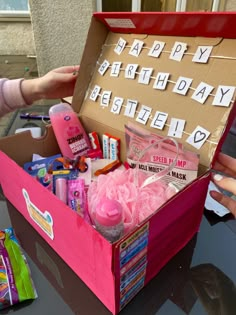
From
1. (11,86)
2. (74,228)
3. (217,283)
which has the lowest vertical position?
(217,283)

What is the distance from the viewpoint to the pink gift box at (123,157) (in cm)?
37

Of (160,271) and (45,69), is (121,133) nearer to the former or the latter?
(160,271)

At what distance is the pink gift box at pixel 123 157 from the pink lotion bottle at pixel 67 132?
0.13 ft

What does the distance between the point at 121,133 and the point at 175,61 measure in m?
0.21

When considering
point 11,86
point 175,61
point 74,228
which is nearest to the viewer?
point 74,228

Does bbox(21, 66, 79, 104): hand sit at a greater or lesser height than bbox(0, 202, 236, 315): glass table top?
greater

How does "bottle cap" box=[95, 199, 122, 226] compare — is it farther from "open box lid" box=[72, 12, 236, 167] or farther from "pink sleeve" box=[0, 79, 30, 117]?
"pink sleeve" box=[0, 79, 30, 117]

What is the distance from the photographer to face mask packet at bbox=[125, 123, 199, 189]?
50cm

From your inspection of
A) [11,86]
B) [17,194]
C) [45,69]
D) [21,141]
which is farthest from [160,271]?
[45,69]

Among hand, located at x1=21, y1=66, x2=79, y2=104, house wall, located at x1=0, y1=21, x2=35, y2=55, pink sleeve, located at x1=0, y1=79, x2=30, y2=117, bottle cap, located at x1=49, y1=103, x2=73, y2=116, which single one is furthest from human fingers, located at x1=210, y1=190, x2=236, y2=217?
house wall, located at x1=0, y1=21, x2=35, y2=55

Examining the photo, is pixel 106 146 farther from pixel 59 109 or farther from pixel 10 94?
pixel 10 94

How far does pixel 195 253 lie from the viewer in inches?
19.9

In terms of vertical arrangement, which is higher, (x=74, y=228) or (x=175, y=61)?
(x=175, y=61)

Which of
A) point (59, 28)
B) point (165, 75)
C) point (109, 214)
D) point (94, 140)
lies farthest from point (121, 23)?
point (59, 28)
